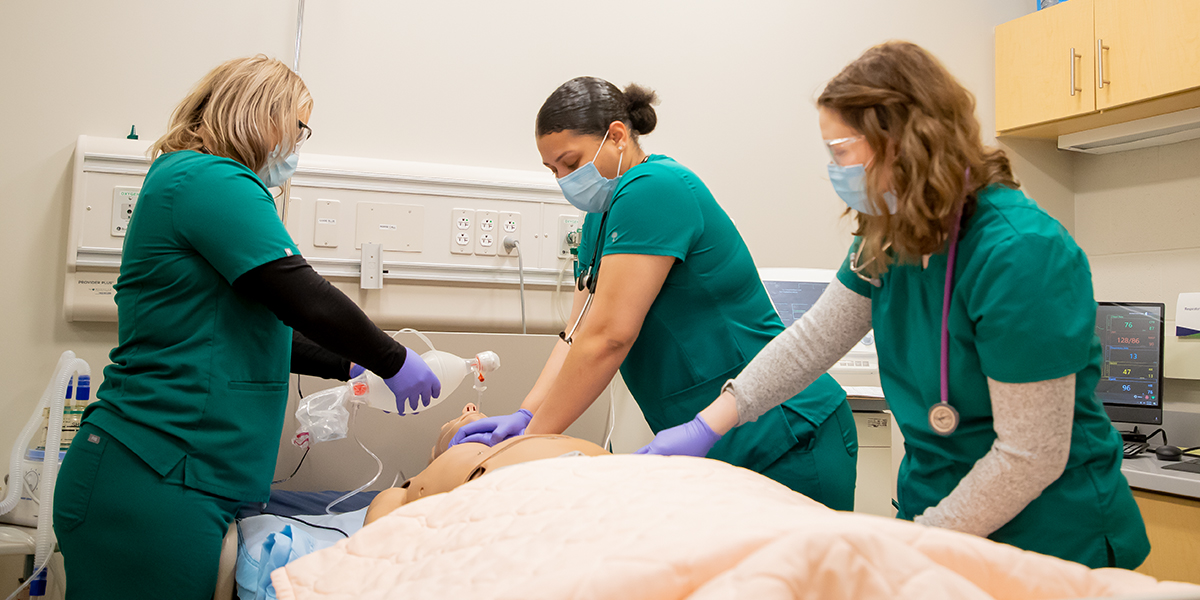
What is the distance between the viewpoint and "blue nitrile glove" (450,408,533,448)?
161 centimetres

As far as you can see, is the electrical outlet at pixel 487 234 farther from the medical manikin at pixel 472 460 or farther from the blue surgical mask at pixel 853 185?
the blue surgical mask at pixel 853 185

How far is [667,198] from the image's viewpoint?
4.54 ft

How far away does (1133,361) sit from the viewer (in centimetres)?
260

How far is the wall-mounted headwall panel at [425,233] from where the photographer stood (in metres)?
2.24

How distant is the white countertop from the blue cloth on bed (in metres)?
2.12

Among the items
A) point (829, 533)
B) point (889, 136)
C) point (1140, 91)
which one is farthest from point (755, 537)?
point (1140, 91)

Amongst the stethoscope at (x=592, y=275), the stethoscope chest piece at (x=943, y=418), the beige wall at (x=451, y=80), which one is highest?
the beige wall at (x=451, y=80)

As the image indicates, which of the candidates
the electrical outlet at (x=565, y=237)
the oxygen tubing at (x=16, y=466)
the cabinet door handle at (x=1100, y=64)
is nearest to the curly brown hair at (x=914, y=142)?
the electrical outlet at (x=565, y=237)

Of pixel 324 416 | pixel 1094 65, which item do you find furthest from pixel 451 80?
pixel 1094 65

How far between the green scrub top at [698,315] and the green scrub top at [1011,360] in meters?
0.31

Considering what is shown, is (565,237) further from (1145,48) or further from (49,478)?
(1145,48)

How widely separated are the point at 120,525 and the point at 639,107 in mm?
1231

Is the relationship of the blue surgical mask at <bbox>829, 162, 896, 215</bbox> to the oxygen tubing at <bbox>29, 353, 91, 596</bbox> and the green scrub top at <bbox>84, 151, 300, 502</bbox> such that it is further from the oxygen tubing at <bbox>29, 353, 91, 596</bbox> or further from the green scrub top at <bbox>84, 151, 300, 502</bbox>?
the oxygen tubing at <bbox>29, 353, 91, 596</bbox>

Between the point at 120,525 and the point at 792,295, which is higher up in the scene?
the point at 792,295
